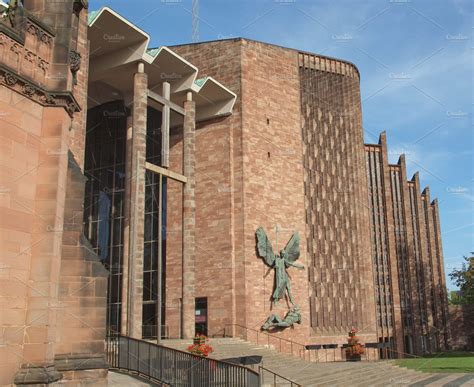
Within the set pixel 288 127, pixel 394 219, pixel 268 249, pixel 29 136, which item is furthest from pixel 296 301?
pixel 394 219

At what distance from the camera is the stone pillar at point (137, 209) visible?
21297mm

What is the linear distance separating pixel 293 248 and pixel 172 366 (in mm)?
15411

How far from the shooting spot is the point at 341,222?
33.7 metres

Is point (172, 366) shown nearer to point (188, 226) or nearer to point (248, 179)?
point (188, 226)

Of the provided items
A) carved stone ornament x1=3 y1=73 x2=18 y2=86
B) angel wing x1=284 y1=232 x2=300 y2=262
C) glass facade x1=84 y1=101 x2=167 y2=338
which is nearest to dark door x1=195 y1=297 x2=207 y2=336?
glass facade x1=84 y1=101 x2=167 y2=338

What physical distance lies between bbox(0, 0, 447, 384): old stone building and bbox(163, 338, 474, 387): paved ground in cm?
265

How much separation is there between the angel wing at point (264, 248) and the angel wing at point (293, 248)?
3.58 ft

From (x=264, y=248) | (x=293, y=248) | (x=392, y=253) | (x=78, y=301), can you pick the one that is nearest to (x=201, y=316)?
(x=264, y=248)

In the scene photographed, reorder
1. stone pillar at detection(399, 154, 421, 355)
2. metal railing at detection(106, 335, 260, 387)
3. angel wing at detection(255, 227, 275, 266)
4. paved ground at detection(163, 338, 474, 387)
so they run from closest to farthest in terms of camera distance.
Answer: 1. metal railing at detection(106, 335, 260, 387)
2. paved ground at detection(163, 338, 474, 387)
3. angel wing at detection(255, 227, 275, 266)
4. stone pillar at detection(399, 154, 421, 355)

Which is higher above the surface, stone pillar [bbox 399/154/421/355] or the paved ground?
stone pillar [bbox 399/154/421/355]

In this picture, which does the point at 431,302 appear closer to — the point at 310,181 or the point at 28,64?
the point at 310,181

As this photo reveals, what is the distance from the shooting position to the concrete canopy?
22250mm

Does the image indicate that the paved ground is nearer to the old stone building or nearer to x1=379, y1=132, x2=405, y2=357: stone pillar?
the old stone building

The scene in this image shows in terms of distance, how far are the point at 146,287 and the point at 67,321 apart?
14607mm
